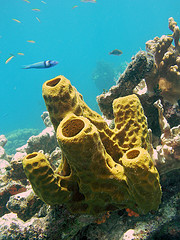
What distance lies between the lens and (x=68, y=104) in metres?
1.79

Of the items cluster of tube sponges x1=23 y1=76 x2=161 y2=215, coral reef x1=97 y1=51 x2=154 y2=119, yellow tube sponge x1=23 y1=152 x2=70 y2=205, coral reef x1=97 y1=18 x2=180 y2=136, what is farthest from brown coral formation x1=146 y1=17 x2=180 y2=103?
yellow tube sponge x1=23 y1=152 x2=70 y2=205

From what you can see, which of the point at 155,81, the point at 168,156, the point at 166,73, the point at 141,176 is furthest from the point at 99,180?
the point at 166,73

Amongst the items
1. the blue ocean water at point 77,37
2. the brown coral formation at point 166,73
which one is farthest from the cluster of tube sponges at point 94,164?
the blue ocean water at point 77,37

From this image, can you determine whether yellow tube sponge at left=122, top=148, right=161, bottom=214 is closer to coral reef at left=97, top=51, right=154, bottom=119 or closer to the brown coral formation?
coral reef at left=97, top=51, right=154, bottom=119

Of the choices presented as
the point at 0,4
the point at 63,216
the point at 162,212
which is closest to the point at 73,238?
the point at 63,216

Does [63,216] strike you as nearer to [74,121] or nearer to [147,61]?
[74,121]

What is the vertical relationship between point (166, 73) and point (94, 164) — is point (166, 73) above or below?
above

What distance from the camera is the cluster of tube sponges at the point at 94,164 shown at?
1.38m

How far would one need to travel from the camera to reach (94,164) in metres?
1.46

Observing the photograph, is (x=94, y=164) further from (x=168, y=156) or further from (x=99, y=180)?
(x=168, y=156)

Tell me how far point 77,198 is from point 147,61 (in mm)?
2823

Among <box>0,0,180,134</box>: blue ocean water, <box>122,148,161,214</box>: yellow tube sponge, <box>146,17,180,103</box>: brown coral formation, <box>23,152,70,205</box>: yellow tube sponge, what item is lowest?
<box>122,148,161,214</box>: yellow tube sponge

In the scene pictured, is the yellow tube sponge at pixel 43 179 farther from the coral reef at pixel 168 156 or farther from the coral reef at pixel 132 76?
the coral reef at pixel 132 76

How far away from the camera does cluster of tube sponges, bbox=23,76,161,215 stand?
1.38 m
